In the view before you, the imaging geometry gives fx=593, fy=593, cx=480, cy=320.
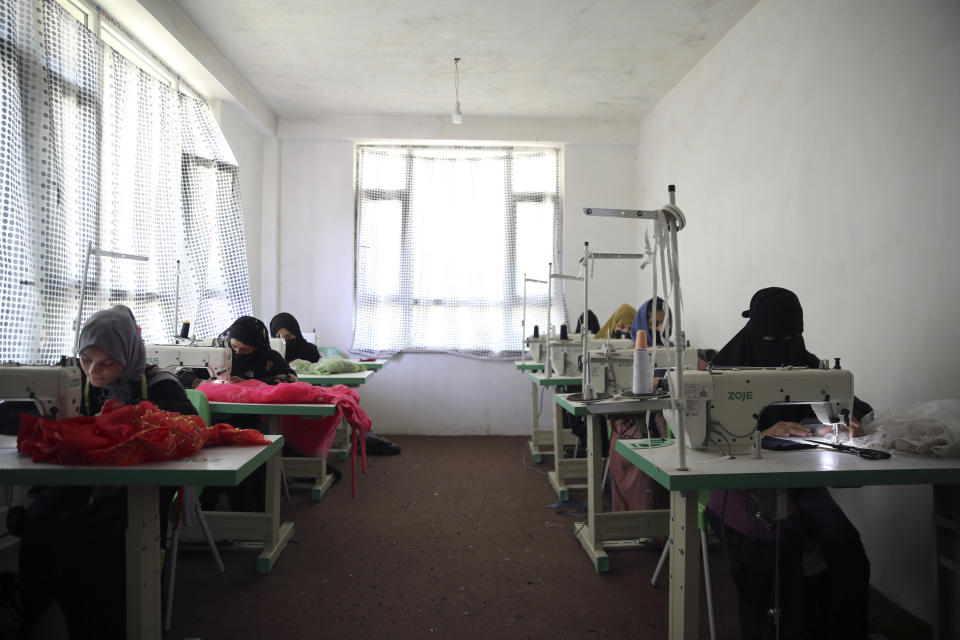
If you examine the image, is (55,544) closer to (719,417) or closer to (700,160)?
(719,417)

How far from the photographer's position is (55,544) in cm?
161

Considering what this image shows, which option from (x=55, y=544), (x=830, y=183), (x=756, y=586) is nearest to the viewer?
(x=55, y=544)

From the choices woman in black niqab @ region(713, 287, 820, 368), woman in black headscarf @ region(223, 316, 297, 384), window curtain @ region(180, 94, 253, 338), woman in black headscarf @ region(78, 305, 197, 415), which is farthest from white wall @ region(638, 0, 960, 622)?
window curtain @ region(180, 94, 253, 338)

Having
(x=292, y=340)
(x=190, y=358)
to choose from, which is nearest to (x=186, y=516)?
(x=190, y=358)

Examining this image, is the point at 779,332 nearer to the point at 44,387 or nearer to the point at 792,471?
the point at 792,471

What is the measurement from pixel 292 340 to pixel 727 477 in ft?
11.9

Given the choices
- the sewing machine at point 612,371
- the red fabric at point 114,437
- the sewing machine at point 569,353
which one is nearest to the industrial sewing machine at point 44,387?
the red fabric at point 114,437

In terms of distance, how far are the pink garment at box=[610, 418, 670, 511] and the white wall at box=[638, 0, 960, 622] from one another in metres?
0.82

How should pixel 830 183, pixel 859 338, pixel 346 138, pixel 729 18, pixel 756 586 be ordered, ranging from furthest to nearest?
pixel 346 138 < pixel 729 18 < pixel 830 183 < pixel 859 338 < pixel 756 586

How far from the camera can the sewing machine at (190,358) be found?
2941 mm

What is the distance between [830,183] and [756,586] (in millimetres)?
1892

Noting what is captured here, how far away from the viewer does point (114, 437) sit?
58.5 inches

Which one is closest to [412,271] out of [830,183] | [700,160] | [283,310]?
[283,310]

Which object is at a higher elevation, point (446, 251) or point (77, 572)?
point (446, 251)
